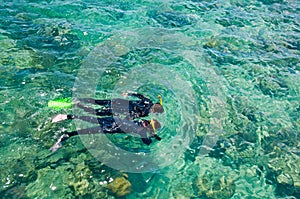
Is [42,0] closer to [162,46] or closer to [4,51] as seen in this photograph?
[4,51]

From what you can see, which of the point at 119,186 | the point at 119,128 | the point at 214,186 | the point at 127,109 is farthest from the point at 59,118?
the point at 214,186

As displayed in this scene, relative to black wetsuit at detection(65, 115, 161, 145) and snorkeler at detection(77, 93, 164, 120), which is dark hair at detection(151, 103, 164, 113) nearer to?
snorkeler at detection(77, 93, 164, 120)

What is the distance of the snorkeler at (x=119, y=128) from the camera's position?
28.8ft

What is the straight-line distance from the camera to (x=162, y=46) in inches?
555

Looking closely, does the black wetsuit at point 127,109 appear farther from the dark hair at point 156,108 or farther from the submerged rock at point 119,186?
the submerged rock at point 119,186

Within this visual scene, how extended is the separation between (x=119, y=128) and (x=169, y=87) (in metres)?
3.69

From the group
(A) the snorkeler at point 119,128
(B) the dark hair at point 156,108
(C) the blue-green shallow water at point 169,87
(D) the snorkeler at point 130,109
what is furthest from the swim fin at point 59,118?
(B) the dark hair at point 156,108

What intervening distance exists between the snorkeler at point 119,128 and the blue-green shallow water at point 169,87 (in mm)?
497

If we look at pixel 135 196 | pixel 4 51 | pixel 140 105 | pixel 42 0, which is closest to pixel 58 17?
pixel 42 0

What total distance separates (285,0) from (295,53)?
604 centimetres

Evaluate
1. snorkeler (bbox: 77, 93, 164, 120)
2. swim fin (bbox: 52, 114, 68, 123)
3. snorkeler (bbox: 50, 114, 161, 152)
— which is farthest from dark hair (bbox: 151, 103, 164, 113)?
swim fin (bbox: 52, 114, 68, 123)

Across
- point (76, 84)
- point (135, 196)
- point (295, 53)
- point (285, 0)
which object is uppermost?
point (285, 0)

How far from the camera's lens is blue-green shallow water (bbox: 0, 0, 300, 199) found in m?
8.52

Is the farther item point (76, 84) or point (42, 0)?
point (42, 0)
